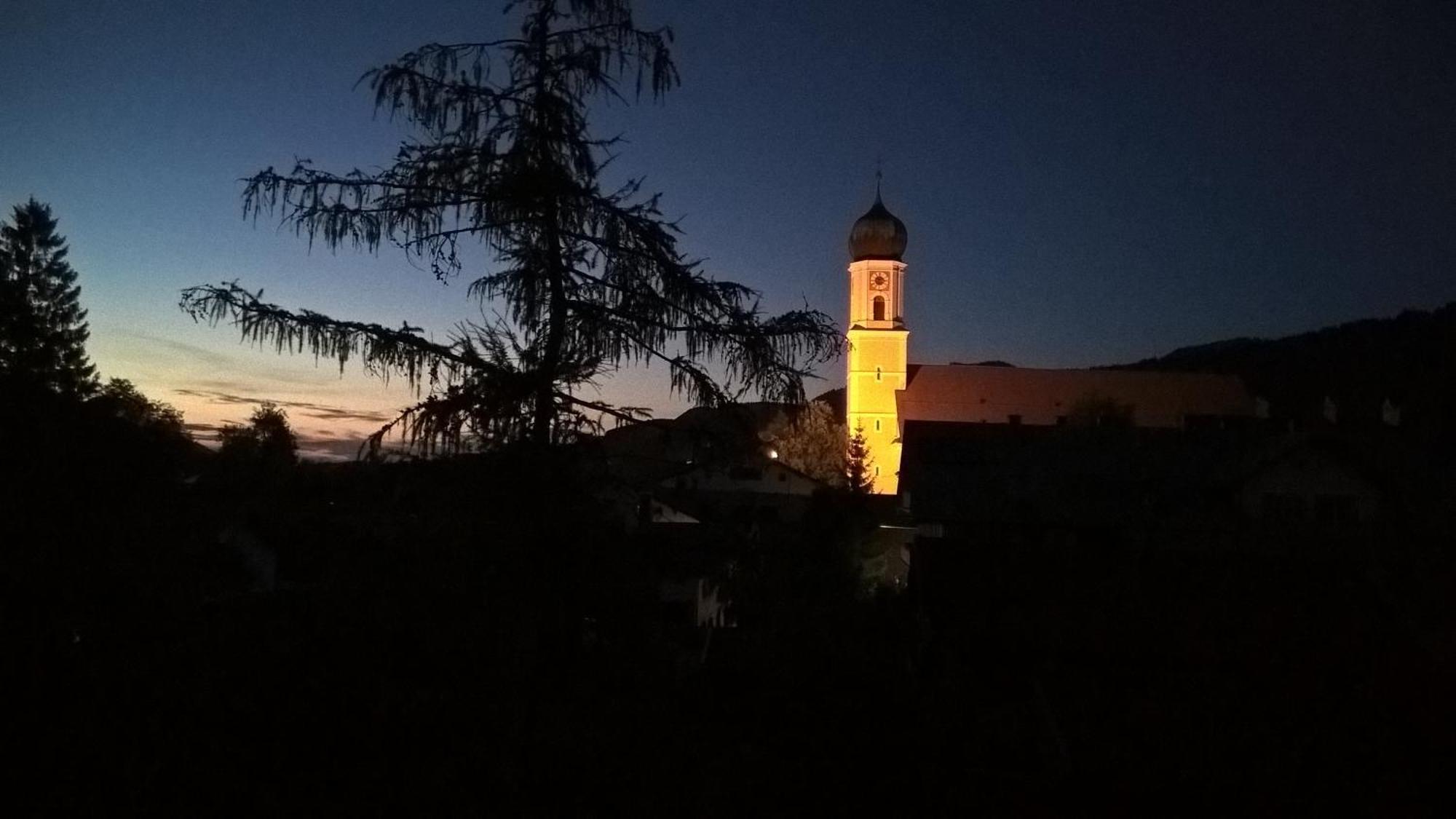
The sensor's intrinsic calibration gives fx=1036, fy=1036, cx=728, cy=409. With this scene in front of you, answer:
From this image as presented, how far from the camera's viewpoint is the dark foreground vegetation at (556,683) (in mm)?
6445

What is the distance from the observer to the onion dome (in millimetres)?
77062

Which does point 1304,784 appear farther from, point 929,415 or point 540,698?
point 929,415

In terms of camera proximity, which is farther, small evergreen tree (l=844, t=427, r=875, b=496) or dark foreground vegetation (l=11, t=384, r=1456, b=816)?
small evergreen tree (l=844, t=427, r=875, b=496)

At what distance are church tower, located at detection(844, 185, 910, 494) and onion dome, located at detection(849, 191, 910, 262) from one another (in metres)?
0.05

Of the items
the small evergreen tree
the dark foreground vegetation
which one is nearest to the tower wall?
the small evergreen tree

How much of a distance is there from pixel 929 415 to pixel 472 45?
236ft

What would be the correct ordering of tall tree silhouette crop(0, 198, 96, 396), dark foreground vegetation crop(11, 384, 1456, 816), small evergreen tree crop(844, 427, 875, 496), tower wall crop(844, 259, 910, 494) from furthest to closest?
tower wall crop(844, 259, 910, 494), small evergreen tree crop(844, 427, 875, 496), tall tree silhouette crop(0, 198, 96, 396), dark foreground vegetation crop(11, 384, 1456, 816)

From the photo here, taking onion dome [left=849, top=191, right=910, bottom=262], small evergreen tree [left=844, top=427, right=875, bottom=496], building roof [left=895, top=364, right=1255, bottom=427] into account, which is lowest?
small evergreen tree [left=844, top=427, right=875, bottom=496]

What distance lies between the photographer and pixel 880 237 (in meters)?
77.0

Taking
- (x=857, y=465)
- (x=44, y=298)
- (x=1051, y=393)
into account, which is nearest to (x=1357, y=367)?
(x=1051, y=393)

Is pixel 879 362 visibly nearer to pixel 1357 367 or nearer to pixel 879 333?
pixel 879 333

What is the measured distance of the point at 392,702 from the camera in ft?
25.3

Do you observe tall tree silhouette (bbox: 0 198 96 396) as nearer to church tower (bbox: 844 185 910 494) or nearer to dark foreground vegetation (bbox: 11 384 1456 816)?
dark foreground vegetation (bbox: 11 384 1456 816)

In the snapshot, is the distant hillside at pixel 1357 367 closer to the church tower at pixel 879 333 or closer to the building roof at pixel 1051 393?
the building roof at pixel 1051 393
